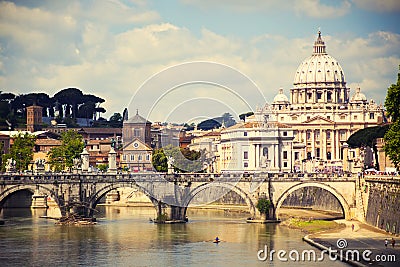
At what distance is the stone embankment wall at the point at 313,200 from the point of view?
10156 cm

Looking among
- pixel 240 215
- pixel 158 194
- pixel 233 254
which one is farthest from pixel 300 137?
pixel 233 254

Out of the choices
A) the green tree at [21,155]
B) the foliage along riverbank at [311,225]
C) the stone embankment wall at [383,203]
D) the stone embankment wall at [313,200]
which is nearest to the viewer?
the stone embankment wall at [383,203]

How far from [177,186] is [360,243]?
73.6 ft

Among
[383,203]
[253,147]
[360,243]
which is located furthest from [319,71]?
[360,243]

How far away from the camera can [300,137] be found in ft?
589

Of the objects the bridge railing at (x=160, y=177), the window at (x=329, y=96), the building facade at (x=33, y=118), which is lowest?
the bridge railing at (x=160, y=177)

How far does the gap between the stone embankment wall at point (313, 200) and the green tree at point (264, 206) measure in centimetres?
1284

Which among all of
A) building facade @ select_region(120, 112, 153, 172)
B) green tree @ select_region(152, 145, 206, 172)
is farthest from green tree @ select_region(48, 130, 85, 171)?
building facade @ select_region(120, 112, 153, 172)

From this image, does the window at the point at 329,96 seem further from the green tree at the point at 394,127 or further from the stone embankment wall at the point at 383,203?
the green tree at the point at 394,127

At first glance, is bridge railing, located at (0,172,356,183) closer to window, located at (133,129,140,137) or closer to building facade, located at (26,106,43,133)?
window, located at (133,129,140,137)

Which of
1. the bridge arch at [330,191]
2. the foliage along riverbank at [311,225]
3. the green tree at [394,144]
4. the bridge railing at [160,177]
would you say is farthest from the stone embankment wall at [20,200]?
the green tree at [394,144]

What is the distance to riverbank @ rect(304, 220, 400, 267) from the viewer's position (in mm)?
60875

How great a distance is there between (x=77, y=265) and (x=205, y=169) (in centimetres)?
6763

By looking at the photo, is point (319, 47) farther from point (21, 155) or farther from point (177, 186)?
point (177, 186)
